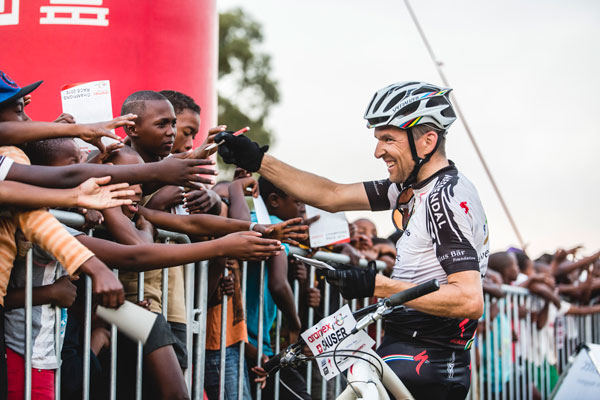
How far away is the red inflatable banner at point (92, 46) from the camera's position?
201 inches

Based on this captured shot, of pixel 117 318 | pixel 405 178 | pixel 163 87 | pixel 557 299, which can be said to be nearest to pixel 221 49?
pixel 557 299

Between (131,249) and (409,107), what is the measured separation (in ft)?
5.32

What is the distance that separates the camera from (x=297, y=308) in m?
5.20

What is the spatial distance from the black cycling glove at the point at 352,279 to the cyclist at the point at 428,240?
12mm

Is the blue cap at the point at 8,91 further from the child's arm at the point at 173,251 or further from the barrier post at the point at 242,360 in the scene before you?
the barrier post at the point at 242,360

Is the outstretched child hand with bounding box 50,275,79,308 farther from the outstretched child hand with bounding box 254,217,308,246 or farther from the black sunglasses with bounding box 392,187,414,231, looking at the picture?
the black sunglasses with bounding box 392,187,414,231

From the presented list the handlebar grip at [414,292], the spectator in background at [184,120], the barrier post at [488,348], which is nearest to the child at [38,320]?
the handlebar grip at [414,292]

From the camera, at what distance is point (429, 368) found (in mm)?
3770

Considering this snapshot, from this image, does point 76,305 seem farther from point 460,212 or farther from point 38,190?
point 460,212

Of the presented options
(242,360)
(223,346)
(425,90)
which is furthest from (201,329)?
(425,90)

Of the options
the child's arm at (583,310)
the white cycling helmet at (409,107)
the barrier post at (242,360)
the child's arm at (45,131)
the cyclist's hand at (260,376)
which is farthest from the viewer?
the child's arm at (583,310)

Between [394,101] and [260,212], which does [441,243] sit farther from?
[260,212]

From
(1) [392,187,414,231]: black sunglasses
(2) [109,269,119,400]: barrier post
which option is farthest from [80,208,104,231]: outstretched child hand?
(1) [392,187,414,231]: black sunglasses

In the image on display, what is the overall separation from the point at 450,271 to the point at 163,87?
2704 mm
